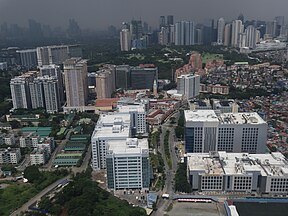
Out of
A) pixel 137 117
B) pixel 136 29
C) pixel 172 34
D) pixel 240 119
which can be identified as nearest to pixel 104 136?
pixel 137 117

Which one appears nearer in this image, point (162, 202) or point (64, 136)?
point (162, 202)

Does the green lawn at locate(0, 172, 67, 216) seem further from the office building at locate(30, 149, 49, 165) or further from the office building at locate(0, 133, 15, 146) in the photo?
the office building at locate(0, 133, 15, 146)

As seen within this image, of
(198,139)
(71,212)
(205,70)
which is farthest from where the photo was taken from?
(205,70)

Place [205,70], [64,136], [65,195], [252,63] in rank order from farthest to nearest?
[252,63] → [205,70] → [64,136] → [65,195]

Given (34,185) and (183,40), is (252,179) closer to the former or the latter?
(34,185)

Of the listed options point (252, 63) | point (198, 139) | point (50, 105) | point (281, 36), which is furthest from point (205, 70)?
point (281, 36)

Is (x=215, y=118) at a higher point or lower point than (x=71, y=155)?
higher

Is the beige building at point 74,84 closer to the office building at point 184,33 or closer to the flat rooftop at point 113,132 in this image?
the flat rooftop at point 113,132
